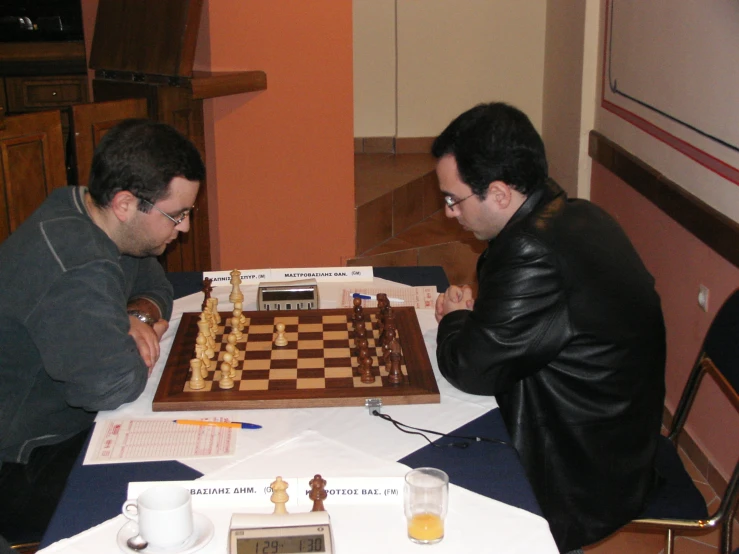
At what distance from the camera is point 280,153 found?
171 inches

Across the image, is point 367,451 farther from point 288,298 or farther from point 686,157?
point 686,157

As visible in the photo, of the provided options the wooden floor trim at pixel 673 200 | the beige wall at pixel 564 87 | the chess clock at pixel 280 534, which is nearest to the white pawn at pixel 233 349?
the chess clock at pixel 280 534

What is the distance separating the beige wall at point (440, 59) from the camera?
234 inches

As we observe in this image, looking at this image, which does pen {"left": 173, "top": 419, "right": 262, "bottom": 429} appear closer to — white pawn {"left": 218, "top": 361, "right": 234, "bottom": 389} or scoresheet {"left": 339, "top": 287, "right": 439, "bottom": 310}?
white pawn {"left": 218, "top": 361, "right": 234, "bottom": 389}

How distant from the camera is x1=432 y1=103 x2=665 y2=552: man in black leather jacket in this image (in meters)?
1.96

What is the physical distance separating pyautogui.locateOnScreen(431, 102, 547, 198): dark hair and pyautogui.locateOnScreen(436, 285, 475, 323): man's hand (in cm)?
35

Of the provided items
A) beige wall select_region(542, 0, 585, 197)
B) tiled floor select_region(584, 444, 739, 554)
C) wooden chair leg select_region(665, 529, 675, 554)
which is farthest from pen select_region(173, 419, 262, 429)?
beige wall select_region(542, 0, 585, 197)

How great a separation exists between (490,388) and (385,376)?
0.83 ft

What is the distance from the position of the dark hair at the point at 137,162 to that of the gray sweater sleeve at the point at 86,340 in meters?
0.23

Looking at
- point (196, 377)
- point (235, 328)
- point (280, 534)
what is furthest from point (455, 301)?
point (280, 534)

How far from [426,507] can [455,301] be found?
94 cm

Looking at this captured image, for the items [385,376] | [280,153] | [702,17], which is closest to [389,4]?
[280,153]

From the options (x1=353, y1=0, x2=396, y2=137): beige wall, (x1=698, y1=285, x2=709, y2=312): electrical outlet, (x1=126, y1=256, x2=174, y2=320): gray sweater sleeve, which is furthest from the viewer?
(x1=353, y1=0, x2=396, y2=137): beige wall

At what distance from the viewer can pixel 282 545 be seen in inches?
53.0
